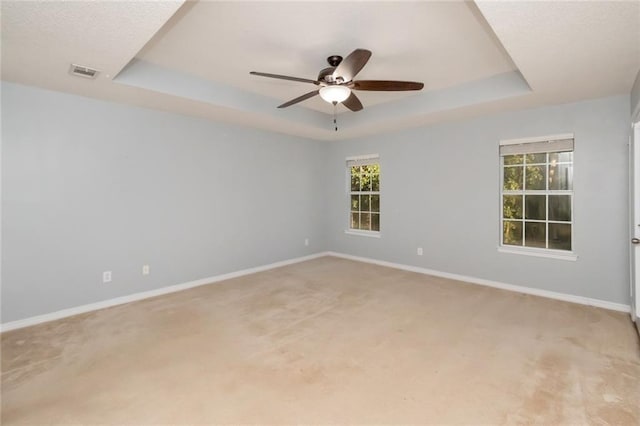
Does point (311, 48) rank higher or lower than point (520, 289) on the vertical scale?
higher

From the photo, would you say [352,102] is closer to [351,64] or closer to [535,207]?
[351,64]

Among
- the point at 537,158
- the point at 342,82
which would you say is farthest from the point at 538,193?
the point at 342,82

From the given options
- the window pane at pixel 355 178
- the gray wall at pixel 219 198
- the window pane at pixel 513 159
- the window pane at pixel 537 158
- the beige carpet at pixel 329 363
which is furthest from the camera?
the window pane at pixel 355 178

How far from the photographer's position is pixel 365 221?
19.3 ft

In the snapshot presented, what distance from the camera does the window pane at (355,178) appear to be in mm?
6008

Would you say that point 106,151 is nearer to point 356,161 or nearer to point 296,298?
point 296,298

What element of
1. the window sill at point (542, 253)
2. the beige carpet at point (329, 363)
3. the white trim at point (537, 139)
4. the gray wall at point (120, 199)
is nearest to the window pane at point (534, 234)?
the window sill at point (542, 253)

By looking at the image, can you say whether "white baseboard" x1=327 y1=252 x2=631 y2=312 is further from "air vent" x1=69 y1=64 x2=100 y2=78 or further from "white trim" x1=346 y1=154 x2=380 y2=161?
"air vent" x1=69 y1=64 x2=100 y2=78

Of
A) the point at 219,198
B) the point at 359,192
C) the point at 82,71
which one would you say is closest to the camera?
the point at 82,71

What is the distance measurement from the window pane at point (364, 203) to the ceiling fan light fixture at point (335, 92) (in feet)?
10.6

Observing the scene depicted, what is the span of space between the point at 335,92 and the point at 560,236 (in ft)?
10.8

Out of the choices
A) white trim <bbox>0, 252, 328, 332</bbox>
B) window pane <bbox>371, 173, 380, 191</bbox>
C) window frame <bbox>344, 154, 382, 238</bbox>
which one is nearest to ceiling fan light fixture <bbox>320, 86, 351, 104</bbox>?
window frame <bbox>344, 154, 382, 238</bbox>

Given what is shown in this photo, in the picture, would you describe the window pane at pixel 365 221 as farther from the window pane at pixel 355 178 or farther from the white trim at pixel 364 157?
the white trim at pixel 364 157

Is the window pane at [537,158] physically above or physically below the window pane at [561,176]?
above
